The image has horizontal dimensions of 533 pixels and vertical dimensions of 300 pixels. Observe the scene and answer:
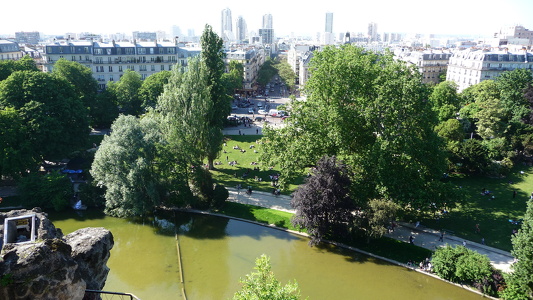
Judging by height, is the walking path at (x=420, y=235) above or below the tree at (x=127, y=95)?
below

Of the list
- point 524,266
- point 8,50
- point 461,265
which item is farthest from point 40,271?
point 8,50

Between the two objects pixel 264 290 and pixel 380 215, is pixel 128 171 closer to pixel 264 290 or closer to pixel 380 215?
pixel 380 215

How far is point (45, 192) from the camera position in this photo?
3881 centimetres

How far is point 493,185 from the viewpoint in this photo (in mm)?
45469

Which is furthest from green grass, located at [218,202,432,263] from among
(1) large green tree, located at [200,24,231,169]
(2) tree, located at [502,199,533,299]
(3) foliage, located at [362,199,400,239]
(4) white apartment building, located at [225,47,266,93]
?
(4) white apartment building, located at [225,47,266,93]

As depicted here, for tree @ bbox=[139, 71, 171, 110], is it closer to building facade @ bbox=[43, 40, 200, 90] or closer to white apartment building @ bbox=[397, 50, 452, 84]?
building facade @ bbox=[43, 40, 200, 90]

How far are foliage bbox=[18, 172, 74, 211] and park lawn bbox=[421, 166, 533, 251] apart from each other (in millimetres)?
35431

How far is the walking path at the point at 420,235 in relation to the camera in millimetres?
30766

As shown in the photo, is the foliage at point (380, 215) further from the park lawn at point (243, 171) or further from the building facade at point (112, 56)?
the building facade at point (112, 56)

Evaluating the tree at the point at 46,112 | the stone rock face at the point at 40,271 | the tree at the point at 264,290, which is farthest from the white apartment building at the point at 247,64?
the stone rock face at the point at 40,271

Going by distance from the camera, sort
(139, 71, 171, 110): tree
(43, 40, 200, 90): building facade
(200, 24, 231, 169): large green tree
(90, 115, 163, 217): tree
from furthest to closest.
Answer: (43, 40, 200, 90): building facade < (139, 71, 171, 110): tree < (200, 24, 231, 169): large green tree < (90, 115, 163, 217): tree

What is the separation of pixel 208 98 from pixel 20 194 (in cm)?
2140

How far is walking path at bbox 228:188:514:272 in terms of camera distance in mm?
30766

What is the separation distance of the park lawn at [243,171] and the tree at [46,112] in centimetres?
1749
